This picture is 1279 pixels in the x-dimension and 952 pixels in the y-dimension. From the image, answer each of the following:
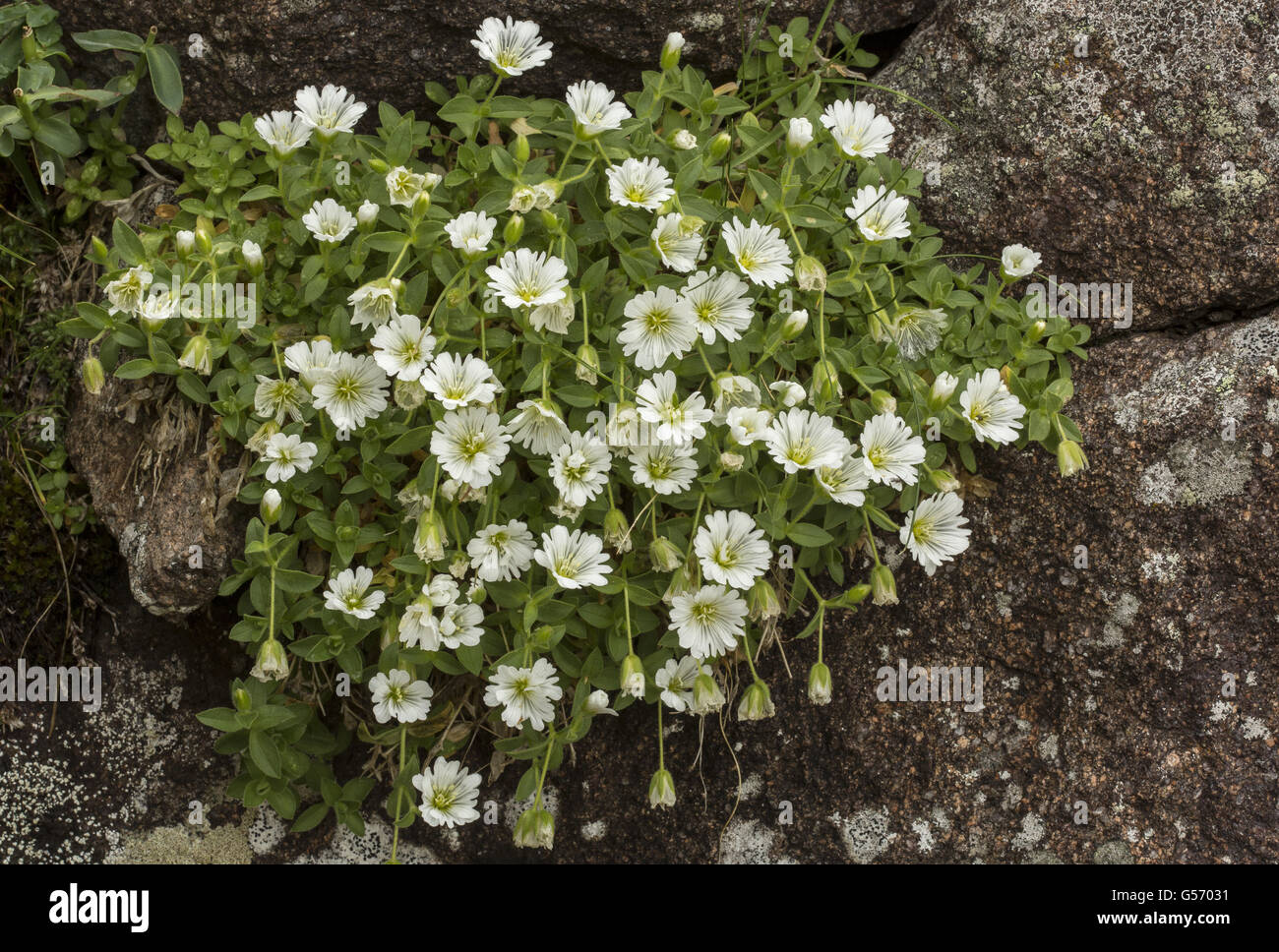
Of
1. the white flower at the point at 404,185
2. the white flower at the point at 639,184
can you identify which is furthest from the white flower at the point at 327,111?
the white flower at the point at 639,184

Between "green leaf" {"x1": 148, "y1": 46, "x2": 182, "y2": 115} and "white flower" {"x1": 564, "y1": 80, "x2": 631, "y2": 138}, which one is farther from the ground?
"green leaf" {"x1": 148, "y1": 46, "x2": 182, "y2": 115}

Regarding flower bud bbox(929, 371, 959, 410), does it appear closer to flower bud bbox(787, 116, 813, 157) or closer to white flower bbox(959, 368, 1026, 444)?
white flower bbox(959, 368, 1026, 444)

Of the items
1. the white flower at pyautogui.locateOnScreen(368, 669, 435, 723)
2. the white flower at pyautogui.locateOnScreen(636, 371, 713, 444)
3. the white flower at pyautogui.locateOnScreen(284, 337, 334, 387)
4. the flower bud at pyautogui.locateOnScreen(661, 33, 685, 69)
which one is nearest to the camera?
the white flower at pyautogui.locateOnScreen(636, 371, 713, 444)

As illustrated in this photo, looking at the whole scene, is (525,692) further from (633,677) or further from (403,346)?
(403,346)

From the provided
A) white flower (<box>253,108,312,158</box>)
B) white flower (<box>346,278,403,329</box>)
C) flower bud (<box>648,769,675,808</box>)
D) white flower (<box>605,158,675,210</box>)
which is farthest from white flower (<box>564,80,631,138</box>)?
flower bud (<box>648,769,675,808</box>)

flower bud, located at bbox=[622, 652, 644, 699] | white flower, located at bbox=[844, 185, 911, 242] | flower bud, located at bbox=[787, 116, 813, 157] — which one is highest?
flower bud, located at bbox=[787, 116, 813, 157]

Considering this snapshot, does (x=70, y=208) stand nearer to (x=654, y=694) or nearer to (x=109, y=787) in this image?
(x=109, y=787)

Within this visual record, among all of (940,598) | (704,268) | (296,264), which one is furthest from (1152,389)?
(296,264)

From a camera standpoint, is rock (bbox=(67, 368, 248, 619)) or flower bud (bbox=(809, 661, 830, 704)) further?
rock (bbox=(67, 368, 248, 619))
